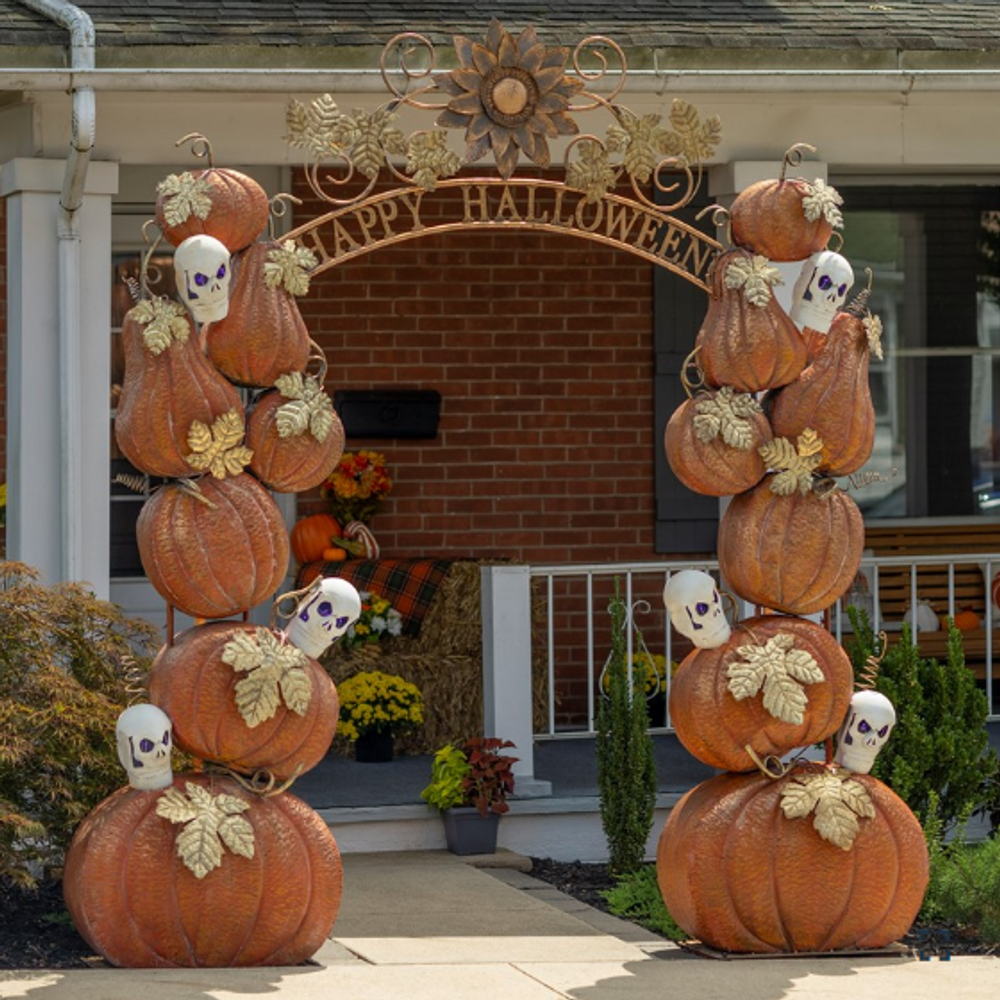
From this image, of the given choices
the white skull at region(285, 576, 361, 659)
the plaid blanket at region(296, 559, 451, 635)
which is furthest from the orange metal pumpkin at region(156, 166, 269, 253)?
the plaid blanket at region(296, 559, 451, 635)

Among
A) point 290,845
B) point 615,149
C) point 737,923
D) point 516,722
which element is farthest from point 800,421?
point 516,722

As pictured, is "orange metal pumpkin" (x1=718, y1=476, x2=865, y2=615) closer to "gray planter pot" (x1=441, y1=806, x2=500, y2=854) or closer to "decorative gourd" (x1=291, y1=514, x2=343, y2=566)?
"gray planter pot" (x1=441, y1=806, x2=500, y2=854)

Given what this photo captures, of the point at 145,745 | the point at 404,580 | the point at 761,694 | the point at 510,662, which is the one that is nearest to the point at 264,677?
the point at 145,745

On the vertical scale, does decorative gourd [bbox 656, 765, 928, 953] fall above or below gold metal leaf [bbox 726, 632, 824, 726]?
below

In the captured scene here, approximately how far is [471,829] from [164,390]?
2.94 metres

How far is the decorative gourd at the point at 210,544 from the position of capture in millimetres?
5957

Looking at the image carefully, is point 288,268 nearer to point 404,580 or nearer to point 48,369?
point 48,369

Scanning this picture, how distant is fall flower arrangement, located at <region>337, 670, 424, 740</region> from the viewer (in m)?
9.00

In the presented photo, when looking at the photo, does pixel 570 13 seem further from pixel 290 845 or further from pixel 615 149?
pixel 290 845

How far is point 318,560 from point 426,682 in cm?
96

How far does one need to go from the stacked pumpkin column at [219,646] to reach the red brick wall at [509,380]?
4025 mm

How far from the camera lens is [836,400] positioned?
6375mm

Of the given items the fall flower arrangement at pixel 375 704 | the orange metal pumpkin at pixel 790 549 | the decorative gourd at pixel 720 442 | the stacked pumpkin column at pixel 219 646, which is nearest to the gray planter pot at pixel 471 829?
the fall flower arrangement at pixel 375 704

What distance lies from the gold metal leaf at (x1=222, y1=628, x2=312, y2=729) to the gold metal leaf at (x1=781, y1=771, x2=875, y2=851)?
Result: 1.47 metres
